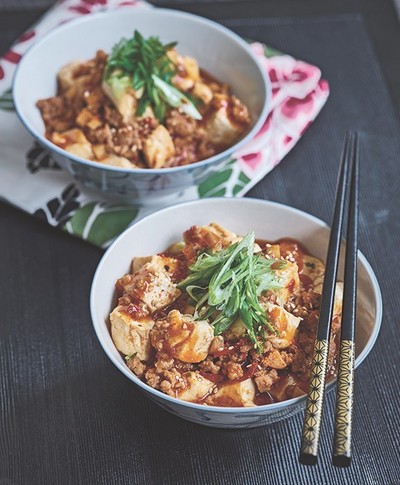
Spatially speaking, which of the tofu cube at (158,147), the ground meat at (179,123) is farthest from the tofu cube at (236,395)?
the ground meat at (179,123)

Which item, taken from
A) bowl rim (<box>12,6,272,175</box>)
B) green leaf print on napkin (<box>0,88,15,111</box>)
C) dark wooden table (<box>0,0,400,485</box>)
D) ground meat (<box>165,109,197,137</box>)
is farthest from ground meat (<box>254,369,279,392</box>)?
green leaf print on napkin (<box>0,88,15,111</box>)

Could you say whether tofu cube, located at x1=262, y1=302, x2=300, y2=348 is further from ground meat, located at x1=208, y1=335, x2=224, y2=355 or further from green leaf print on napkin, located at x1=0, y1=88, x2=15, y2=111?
green leaf print on napkin, located at x1=0, y1=88, x2=15, y2=111

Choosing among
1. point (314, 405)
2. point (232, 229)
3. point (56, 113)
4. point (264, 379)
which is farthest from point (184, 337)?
point (56, 113)

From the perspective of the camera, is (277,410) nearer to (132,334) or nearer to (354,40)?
(132,334)

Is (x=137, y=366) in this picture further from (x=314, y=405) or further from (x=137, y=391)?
(x=314, y=405)

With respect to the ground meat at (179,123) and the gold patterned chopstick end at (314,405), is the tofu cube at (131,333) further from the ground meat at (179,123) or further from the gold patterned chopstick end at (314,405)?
the ground meat at (179,123)

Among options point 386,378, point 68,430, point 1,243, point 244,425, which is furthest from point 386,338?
point 1,243
